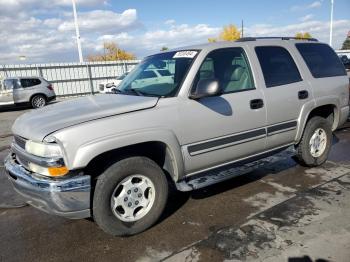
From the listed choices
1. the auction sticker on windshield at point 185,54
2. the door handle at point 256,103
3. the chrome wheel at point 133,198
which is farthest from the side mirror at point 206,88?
the chrome wheel at point 133,198

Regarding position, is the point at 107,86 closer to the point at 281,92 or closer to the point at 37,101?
the point at 281,92

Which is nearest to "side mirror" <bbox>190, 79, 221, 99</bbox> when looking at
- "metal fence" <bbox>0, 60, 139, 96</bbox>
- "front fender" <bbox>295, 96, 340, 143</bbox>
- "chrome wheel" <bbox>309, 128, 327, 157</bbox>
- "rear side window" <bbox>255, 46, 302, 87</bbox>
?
"rear side window" <bbox>255, 46, 302, 87</bbox>

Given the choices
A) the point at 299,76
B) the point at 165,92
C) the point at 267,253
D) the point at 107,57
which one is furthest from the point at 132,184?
the point at 107,57

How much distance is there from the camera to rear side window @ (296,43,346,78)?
504cm

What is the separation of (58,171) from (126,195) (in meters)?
0.71

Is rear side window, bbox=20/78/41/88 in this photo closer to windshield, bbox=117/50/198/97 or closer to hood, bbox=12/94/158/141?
windshield, bbox=117/50/198/97

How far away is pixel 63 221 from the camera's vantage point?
13.0 feet

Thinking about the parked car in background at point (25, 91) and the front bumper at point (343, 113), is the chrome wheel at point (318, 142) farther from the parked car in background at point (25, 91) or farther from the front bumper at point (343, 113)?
the parked car in background at point (25, 91)

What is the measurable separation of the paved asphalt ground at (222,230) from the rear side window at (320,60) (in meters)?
1.61

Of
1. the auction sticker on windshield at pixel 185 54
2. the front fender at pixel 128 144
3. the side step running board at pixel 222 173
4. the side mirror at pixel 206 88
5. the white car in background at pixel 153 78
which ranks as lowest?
the side step running board at pixel 222 173

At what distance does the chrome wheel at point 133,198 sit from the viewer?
11.0ft

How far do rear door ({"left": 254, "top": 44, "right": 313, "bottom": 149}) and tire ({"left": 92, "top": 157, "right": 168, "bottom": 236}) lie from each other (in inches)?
68.5

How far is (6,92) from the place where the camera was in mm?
16531

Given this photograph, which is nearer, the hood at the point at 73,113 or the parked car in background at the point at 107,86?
the hood at the point at 73,113
